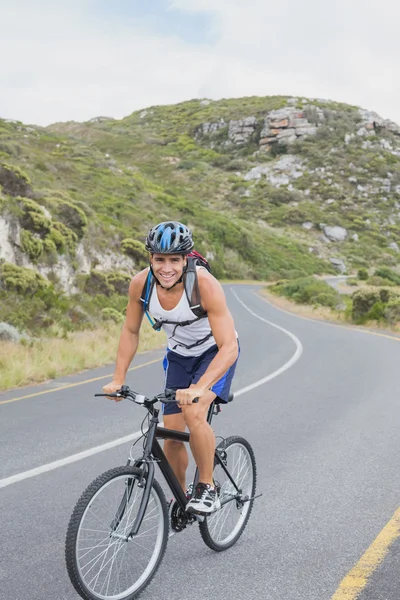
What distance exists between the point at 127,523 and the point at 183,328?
4.02ft

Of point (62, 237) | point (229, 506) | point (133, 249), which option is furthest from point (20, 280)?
point (229, 506)

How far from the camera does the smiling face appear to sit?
3.82 metres

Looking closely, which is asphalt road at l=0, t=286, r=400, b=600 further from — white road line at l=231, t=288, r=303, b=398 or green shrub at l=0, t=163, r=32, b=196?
green shrub at l=0, t=163, r=32, b=196

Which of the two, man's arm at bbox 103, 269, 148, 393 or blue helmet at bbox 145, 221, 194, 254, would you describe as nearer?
blue helmet at bbox 145, 221, 194, 254

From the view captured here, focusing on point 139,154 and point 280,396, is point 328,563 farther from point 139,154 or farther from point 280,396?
point 139,154

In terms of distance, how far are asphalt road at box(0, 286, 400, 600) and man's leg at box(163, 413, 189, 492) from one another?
1.85 ft

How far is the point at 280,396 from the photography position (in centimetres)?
1048

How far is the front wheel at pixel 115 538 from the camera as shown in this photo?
330cm

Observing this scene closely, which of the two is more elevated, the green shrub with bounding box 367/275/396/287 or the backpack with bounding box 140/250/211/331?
the backpack with bounding box 140/250/211/331

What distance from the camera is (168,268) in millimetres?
3820

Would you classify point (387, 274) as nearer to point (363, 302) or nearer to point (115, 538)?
point (363, 302)

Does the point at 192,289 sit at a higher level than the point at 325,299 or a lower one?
higher

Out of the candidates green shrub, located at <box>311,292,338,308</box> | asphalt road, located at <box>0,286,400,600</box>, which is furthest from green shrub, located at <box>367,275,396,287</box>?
asphalt road, located at <box>0,286,400,600</box>

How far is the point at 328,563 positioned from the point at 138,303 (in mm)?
2052
